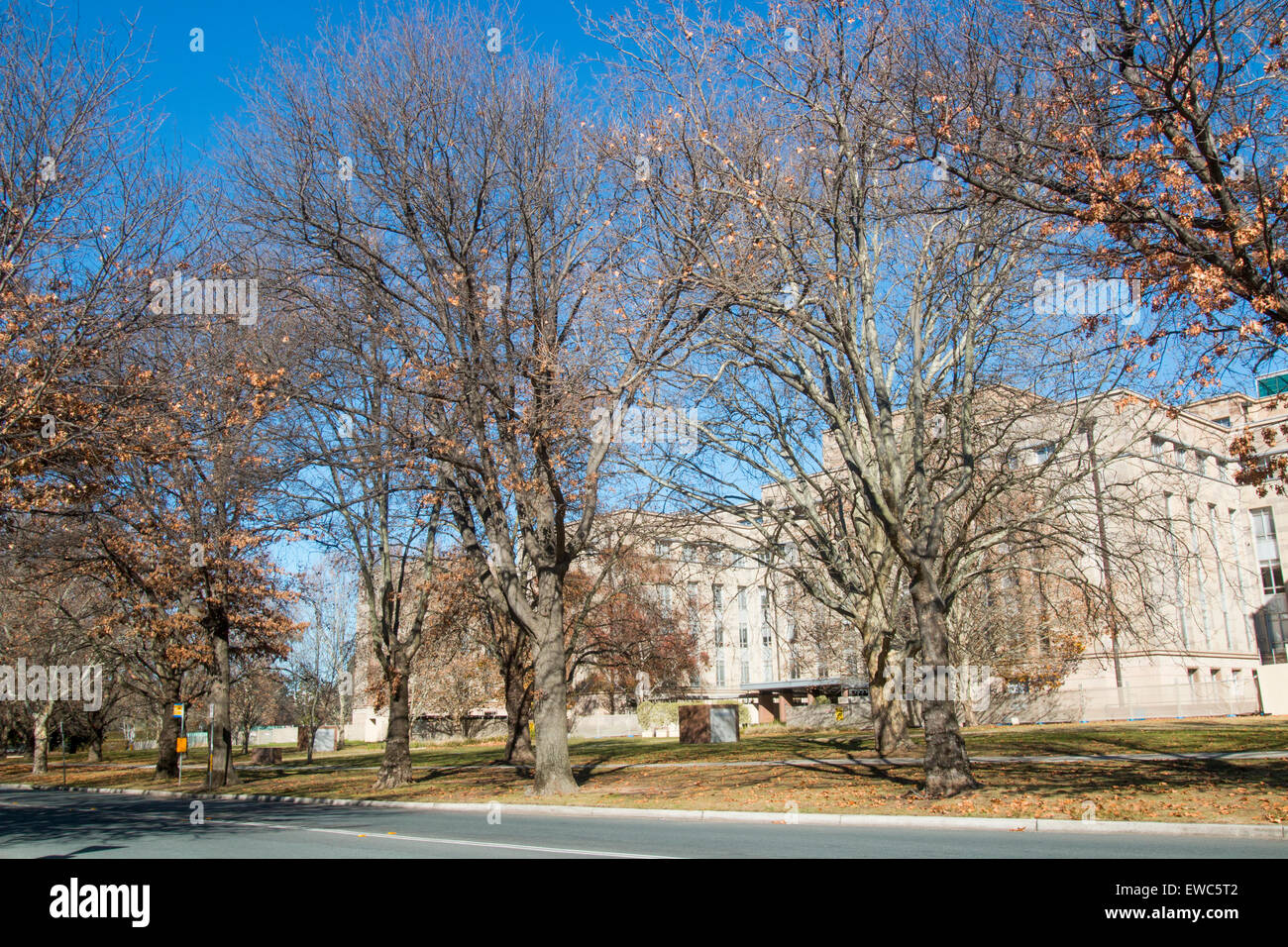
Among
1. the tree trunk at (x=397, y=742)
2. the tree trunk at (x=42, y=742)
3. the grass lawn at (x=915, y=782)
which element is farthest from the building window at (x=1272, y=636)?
the tree trunk at (x=42, y=742)

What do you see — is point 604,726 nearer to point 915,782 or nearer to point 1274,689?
point 1274,689

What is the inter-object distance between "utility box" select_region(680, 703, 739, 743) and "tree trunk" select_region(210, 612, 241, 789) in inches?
664

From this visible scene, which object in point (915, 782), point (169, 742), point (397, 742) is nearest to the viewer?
point (915, 782)

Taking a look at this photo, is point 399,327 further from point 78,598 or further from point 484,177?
point 78,598

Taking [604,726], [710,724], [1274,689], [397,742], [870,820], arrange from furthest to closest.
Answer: [604,726] → [710,724] → [1274,689] → [397,742] → [870,820]

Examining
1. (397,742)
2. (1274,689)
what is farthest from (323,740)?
(1274,689)

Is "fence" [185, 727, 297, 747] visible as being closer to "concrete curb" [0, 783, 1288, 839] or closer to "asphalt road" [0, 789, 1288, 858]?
"concrete curb" [0, 783, 1288, 839]

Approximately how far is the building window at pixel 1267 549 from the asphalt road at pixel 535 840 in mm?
53277

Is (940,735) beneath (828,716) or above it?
above

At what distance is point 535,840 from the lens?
37.7 ft

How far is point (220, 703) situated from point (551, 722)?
1418 centimetres

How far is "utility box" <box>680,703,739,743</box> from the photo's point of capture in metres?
36.5

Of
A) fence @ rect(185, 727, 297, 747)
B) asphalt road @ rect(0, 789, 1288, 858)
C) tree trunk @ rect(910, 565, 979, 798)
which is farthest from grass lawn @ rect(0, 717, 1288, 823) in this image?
fence @ rect(185, 727, 297, 747)

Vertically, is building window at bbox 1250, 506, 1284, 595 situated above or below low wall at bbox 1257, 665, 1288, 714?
above
